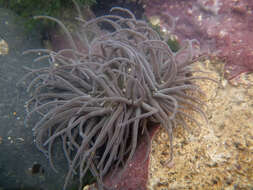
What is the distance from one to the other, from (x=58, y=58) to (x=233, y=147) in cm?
235

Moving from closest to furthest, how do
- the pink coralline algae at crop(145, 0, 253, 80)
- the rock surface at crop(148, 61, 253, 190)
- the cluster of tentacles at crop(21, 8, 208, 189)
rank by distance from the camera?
the rock surface at crop(148, 61, 253, 190) → the cluster of tentacles at crop(21, 8, 208, 189) → the pink coralline algae at crop(145, 0, 253, 80)

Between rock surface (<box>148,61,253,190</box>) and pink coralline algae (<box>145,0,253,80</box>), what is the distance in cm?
78

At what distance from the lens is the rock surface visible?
187 cm

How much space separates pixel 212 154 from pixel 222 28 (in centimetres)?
205

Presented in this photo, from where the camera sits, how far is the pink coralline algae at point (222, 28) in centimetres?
283

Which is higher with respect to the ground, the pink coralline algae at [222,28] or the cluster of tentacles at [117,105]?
the pink coralline algae at [222,28]

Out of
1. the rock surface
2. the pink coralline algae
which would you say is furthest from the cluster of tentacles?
the pink coralline algae

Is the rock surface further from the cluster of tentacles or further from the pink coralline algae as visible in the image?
the pink coralline algae

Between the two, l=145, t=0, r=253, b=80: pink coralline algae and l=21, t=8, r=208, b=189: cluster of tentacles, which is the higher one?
l=145, t=0, r=253, b=80: pink coralline algae

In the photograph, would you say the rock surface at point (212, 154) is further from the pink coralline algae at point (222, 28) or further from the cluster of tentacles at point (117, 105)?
the pink coralline algae at point (222, 28)

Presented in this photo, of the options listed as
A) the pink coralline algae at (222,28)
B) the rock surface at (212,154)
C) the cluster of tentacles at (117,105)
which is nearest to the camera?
the rock surface at (212,154)

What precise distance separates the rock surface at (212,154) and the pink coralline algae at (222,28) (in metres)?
0.78

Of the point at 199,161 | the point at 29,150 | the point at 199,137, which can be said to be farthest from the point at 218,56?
the point at 29,150

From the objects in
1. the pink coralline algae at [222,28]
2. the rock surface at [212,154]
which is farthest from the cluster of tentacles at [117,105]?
the pink coralline algae at [222,28]
